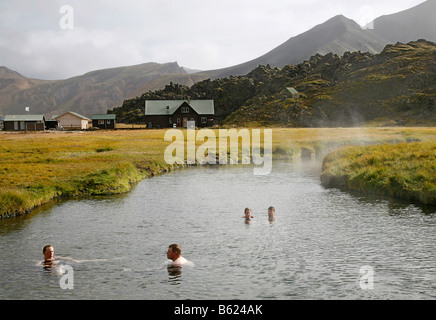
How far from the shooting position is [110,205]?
1430 inches

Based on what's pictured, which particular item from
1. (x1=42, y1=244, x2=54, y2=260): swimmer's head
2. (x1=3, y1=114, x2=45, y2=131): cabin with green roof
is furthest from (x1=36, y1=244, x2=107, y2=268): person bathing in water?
(x1=3, y1=114, x2=45, y2=131): cabin with green roof

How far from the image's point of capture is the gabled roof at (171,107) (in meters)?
181

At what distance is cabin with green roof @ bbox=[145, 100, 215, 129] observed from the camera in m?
179

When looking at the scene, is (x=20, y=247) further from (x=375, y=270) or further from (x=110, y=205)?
(x=375, y=270)

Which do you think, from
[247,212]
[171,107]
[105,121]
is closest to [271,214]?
[247,212]

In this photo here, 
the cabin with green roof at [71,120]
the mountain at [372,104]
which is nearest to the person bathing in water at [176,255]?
the mountain at [372,104]

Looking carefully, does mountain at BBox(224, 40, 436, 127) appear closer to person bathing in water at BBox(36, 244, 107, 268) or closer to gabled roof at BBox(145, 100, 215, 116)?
gabled roof at BBox(145, 100, 215, 116)

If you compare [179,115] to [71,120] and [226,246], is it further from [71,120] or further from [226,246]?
[226,246]

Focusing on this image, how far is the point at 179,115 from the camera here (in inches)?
7032

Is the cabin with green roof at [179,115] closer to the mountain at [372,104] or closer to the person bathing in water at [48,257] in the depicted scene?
the mountain at [372,104]

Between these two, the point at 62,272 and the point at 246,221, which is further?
the point at 246,221
